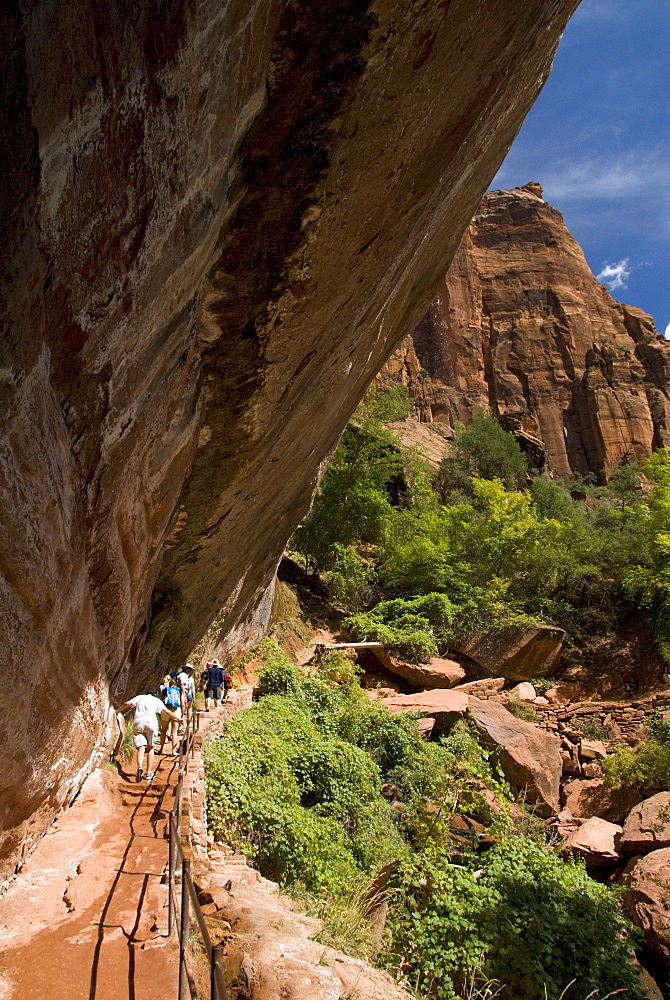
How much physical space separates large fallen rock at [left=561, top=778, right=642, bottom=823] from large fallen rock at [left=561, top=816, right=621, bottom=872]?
150 centimetres

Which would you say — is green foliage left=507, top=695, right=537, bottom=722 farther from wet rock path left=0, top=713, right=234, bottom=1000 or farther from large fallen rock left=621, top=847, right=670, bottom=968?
wet rock path left=0, top=713, right=234, bottom=1000

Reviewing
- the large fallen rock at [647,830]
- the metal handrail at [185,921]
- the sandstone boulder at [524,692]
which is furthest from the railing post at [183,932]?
the sandstone boulder at [524,692]

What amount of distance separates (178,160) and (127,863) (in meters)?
5.19

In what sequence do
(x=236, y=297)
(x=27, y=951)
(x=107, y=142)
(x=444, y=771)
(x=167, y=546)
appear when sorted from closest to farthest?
(x=107, y=142) → (x=27, y=951) → (x=236, y=297) → (x=167, y=546) → (x=444, y=771)

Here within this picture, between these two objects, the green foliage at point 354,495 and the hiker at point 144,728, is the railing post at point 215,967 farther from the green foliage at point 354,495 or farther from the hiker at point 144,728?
the green foliage at point 354,495

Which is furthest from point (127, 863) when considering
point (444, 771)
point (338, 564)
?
point (338, 564)

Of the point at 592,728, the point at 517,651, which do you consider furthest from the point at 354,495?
the point at 592,728

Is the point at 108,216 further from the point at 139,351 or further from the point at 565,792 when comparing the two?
the point at 565,792

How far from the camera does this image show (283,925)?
413 centimetres

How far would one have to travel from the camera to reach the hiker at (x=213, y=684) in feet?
30.7

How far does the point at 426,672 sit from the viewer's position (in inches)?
620

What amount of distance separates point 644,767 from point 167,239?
13203mm

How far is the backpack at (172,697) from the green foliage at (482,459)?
1086 inches

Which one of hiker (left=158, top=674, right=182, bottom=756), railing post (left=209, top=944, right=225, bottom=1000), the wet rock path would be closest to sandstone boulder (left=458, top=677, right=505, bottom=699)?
hiker (left=158, top=674, right=182, bottom=756)
